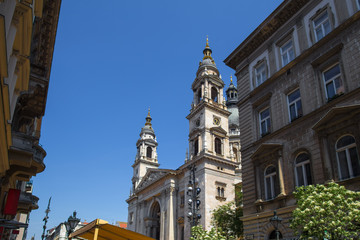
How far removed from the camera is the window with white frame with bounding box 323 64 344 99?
14244 mm

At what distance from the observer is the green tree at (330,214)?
9633 mm

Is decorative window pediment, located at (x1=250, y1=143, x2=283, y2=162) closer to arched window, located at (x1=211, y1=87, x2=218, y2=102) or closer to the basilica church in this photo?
the basilica church

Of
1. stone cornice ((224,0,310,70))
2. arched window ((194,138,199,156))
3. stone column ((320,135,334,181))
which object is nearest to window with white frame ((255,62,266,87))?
stone cornice ((224,0,310,70))

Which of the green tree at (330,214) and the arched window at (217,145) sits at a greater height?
the arched window at (217,145)

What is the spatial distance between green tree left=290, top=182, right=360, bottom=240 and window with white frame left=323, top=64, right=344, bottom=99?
5613 millimetres

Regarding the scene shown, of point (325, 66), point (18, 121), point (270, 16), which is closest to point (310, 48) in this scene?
point (325, 66)

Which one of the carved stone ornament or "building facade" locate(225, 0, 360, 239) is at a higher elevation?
the carved stone ornament

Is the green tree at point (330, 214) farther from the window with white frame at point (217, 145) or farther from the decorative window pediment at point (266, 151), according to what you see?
the window with white frame at point (217, 145)

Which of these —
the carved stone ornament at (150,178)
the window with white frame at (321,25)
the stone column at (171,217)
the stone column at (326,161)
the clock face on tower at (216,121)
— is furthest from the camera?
the carved stone ornament at (150,178)

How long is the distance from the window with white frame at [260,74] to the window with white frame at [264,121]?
7.09 feet

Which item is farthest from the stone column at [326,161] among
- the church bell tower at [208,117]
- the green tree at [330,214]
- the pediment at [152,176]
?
the pediment at [152,176]

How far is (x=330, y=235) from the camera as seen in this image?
32.1 feet

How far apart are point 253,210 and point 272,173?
2454 millimetres

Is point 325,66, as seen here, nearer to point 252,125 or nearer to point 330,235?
point 252,125
